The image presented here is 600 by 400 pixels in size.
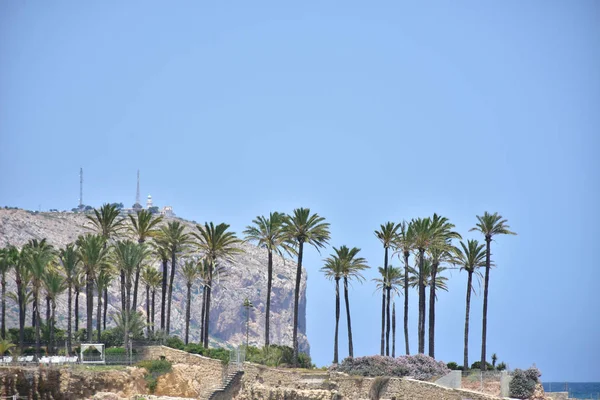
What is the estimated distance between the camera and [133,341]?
289ft

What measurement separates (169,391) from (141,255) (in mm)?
13755

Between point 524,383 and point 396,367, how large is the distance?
9864 millimetres

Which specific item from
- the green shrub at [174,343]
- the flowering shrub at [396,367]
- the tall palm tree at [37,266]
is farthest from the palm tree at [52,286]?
the flowering shrub at [396,367]

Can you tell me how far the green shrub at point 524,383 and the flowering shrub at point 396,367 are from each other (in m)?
Answer: 5.69

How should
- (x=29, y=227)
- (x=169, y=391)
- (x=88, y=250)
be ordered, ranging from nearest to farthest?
(x=169, y=391) → (x=88, y=250) → (x=29, y=227)

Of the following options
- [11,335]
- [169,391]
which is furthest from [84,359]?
[11,335]

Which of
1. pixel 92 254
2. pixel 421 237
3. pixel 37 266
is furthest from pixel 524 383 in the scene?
pixel 37 266

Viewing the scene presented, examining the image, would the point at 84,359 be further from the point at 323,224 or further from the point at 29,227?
the point at 29,227

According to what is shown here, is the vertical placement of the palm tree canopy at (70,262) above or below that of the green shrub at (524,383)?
above

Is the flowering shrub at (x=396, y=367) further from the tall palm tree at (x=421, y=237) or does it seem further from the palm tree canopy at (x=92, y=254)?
the palm tree canopy at (x=92, y=254)

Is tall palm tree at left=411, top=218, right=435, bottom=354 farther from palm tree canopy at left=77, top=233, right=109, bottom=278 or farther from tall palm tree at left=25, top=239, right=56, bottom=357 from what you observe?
tall palm tree at left=25, top=239, right=56, bottom=357

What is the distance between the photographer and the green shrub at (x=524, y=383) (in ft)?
256

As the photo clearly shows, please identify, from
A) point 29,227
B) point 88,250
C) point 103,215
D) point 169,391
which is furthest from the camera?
point 29,227

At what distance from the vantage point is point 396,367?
81.5 metres
